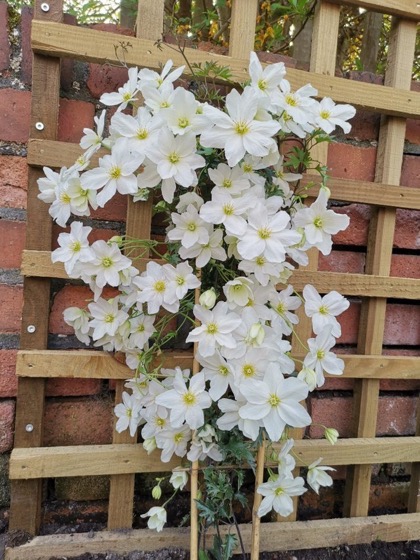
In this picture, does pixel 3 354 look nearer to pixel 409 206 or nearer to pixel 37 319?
pixel 37 319

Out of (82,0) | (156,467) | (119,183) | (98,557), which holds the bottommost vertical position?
(98,557)

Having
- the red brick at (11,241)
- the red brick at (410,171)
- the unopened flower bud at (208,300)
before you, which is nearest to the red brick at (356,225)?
the red brick at (410,171)

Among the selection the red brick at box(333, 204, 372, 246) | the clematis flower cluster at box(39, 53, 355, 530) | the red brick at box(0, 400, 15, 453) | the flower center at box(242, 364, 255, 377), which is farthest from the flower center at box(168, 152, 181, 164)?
the red brick at box(0, 400, 15, 453)

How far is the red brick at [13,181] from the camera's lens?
100 cm

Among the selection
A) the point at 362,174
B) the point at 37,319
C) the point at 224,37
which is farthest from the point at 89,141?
the point at 224,37

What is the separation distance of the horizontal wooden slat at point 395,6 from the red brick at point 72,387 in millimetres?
1086

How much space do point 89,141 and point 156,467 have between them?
73 cm

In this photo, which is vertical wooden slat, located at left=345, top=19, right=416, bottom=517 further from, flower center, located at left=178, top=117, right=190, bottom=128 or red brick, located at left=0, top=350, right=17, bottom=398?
red brick, located at left=0, top=350, right=17, bottom=398

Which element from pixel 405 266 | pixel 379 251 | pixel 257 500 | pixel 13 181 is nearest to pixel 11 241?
pixel 13 181

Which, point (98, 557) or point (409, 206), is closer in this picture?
point (98, 557)

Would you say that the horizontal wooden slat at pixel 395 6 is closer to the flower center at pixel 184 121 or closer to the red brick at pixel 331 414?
the flower center at pixel 184 121

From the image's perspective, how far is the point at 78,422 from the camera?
107cm

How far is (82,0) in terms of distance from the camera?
1.93 metres

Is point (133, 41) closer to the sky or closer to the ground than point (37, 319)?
closer to the sky
